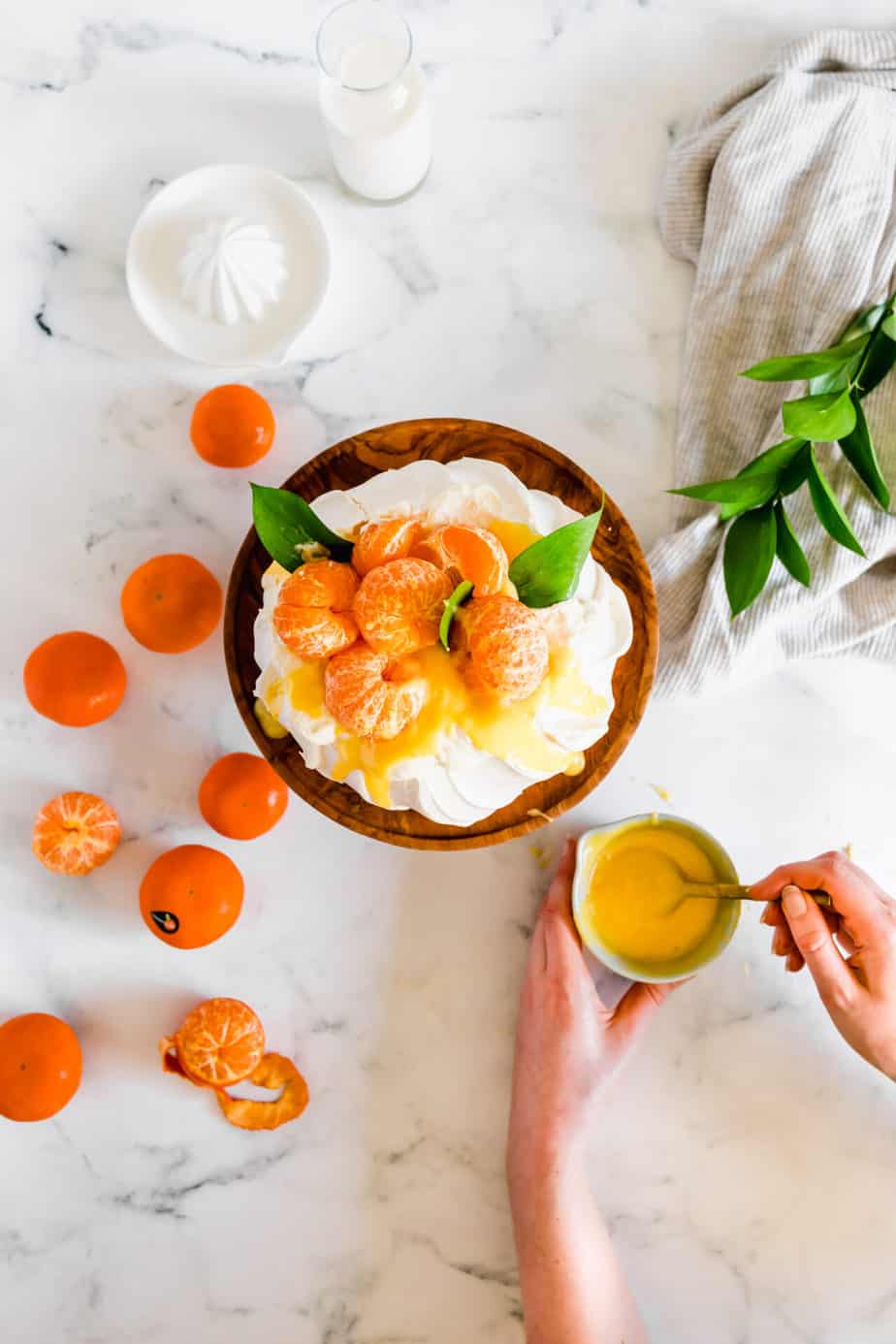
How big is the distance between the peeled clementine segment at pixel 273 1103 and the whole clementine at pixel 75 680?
44 cm

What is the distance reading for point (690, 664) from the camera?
4.16 ft

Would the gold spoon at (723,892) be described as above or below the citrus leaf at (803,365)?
below

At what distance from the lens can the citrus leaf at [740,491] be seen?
3.72 feet

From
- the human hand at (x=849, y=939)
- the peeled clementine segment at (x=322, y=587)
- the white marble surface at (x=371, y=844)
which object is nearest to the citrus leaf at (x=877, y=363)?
the white marble surface at (x=371, y=844)

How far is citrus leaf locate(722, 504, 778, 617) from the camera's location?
3.83 feet

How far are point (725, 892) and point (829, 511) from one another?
1.32ft

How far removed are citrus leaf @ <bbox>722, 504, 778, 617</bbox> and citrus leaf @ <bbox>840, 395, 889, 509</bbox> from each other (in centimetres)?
10

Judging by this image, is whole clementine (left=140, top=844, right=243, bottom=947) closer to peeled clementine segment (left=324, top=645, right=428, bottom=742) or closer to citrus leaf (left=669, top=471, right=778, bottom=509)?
peeled clementine segment (left=324, top=645, right=428, bottom=742)

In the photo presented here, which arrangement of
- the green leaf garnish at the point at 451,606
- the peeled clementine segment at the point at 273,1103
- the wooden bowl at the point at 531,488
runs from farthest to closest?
1. the peeled clementine segment at the point at 273,1103
2. the wooden bowl at the point at 531,488
3. the green leaf garnish at the point at 451,606

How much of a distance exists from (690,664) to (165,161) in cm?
85

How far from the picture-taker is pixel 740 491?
3.76 ft

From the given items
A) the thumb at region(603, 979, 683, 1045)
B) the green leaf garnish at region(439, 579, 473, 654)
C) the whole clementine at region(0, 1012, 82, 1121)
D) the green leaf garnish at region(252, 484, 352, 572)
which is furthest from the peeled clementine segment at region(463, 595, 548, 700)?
the whole clementine at region(0, 1012, 82, 1121)

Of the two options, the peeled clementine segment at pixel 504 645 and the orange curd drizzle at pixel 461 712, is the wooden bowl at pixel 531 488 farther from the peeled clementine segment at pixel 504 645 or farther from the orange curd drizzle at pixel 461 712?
the peeled clementine segment at pixel 504 645

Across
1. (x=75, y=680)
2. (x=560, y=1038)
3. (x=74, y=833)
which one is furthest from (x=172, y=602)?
(x=560, y=1038)
